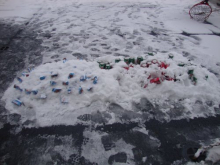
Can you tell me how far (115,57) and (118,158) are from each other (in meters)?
1.80

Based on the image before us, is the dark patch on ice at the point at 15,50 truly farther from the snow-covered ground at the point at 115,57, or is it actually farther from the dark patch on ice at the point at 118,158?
the dark patch on ice at the point at 118,158

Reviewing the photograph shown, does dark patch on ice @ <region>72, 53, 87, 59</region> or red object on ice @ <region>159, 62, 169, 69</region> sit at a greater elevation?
red object on ice @ <region>159, 62, 169, 69</region>

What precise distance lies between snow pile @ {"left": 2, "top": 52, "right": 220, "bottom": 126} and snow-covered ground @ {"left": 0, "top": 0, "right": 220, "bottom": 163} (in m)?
0.01

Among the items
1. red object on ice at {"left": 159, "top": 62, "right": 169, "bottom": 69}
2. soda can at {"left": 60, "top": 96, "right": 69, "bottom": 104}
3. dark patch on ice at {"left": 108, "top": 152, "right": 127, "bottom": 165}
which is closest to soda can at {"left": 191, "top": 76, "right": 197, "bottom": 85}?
red object on ice at {"left": 159, "top": 62, "right": 169, "bottom": 69}

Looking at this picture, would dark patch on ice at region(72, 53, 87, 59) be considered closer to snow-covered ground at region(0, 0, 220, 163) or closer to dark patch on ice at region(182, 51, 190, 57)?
snow-covered ground at region(0, 0, 220, 163)

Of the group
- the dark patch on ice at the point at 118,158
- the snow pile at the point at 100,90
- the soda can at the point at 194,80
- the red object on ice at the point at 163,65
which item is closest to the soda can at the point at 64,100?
the snow pile at the point at 100,90

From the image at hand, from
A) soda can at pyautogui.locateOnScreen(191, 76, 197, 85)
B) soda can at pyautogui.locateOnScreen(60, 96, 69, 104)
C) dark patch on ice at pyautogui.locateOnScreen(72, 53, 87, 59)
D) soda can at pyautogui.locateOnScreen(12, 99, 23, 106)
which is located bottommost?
soda can at pyautogui.locateOnScreen(12, 99, 23, 106)

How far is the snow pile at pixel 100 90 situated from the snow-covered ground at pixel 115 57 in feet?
0.04

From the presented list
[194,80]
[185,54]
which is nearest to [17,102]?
[194,80]

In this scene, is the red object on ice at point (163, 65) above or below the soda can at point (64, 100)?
above

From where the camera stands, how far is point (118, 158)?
147cm

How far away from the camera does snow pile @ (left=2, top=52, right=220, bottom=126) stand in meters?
1.89

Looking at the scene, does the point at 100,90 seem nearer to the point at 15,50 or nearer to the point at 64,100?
the point at 64,100

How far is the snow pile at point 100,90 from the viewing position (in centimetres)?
189
